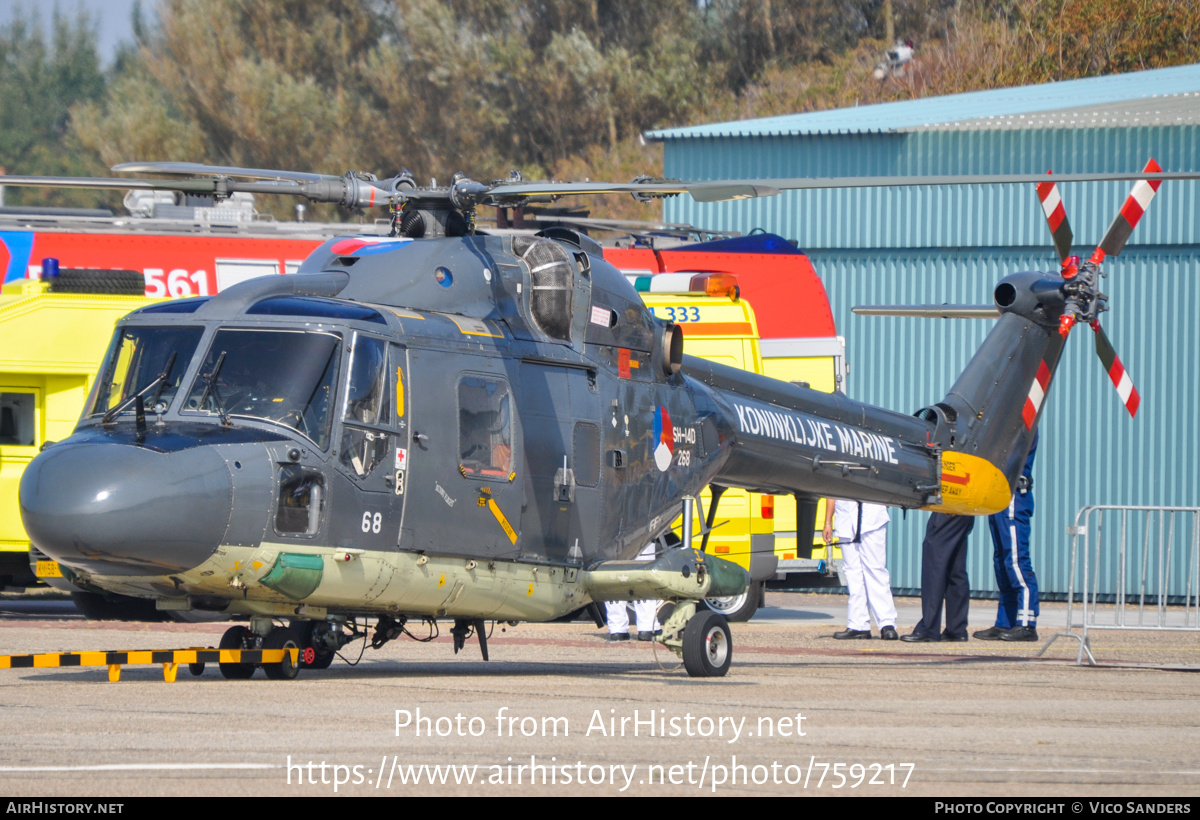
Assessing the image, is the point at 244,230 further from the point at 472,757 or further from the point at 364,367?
the point at 472,757

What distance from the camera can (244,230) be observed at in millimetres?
17609

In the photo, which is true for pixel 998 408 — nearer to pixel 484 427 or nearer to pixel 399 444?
pixel 484 427

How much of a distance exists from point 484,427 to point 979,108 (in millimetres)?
17210

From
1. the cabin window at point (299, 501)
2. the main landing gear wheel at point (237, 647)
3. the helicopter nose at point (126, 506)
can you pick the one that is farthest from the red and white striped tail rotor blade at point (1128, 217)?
the helicopter nose at point (126, 506)

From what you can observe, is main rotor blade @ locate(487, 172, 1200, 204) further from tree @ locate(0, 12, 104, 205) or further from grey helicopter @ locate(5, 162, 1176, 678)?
tree @ locate(0, 12, 104, 205)

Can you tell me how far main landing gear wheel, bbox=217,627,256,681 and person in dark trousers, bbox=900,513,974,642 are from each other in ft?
24.9

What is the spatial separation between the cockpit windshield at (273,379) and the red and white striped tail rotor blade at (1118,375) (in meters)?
6.66

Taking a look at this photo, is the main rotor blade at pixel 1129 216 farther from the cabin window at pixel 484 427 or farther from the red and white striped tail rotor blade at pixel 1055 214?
the cabin window at pixel 484 427

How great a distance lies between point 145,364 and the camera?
9.21 m

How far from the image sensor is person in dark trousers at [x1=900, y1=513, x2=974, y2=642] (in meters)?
15.2

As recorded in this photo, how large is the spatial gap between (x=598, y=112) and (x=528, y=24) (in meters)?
4.38
